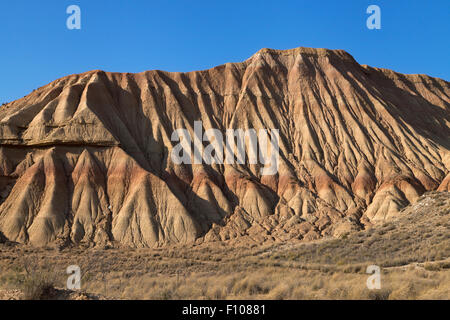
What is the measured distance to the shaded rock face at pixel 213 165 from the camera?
1409 inches

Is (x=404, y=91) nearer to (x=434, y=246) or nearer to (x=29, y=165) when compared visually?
(x=434, y=246)

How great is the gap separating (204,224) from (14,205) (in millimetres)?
17688

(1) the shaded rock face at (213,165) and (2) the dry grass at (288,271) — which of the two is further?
(1) the shaded rock face at (213,165)

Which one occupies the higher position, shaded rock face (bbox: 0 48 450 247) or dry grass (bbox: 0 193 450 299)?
shaded rock face (bbox: 0 48 450 247)

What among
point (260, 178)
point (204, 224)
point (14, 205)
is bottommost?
point (204, 224)

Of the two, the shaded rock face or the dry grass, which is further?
the shaded rock face

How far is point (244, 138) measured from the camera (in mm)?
48375

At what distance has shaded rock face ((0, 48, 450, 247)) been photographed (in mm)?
35781

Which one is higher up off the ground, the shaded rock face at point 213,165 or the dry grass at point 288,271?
the shaded rock face at point 213,165

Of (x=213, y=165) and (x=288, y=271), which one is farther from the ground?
(x=213, y=165)

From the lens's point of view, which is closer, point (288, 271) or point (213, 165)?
point (288, 271)

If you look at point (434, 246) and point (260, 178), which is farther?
point (260, 178)

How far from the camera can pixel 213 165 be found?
4441 centimetres
